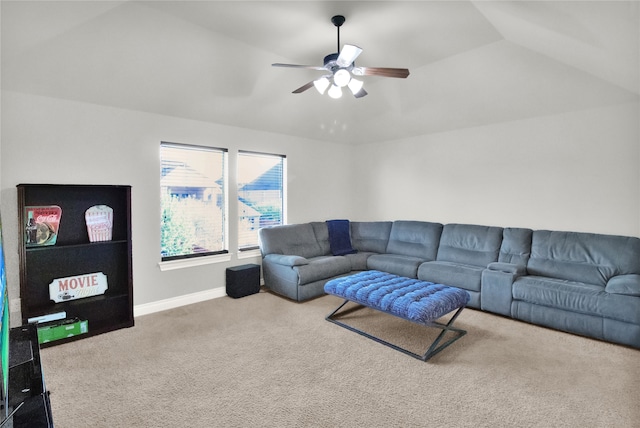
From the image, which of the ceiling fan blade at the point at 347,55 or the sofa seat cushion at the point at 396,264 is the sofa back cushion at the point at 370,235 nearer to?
the sofa seat cushion at the point at 396,264

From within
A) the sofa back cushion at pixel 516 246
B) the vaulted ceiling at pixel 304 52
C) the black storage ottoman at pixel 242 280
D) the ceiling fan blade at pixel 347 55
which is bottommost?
the black storage ottoman at pixel 242 280

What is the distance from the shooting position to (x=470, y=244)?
444 centimetres

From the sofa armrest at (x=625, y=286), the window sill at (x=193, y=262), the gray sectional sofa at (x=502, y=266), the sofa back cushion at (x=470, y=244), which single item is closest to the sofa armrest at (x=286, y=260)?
the gray sectional sofa at (x=502, y=266)

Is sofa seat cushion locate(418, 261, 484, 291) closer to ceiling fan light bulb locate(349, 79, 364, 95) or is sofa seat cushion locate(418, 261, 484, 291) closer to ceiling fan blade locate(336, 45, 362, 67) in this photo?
ceiling fan light bulb locate(349, 79, 364, 95)

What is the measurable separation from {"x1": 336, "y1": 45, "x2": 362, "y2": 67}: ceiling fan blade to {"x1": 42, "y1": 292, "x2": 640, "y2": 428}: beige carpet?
2.44 m

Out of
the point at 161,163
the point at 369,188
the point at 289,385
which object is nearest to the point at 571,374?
the point at 289,385

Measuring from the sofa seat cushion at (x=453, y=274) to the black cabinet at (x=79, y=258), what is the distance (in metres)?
3.47

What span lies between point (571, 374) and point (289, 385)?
213cm

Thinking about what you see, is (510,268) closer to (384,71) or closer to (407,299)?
(407,299)

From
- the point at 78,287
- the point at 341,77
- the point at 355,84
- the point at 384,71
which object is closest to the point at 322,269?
the point at 355,84

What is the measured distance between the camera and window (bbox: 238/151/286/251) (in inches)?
185

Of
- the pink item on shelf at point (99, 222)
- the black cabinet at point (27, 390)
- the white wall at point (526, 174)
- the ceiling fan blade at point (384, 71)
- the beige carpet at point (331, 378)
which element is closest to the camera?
the black cabinet at point (27, 390)

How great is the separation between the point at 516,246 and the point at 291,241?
299 cm

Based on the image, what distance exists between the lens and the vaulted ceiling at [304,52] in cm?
249
